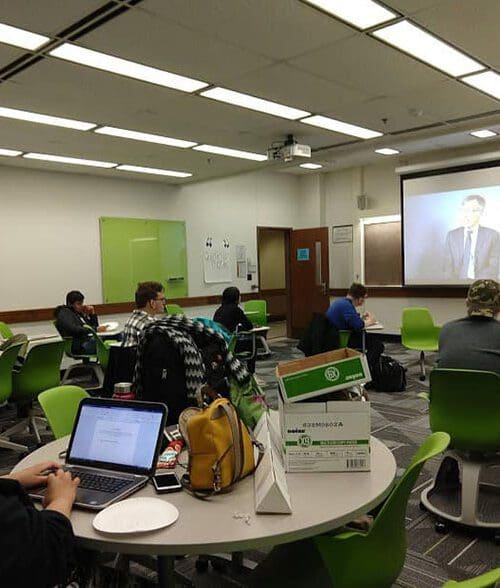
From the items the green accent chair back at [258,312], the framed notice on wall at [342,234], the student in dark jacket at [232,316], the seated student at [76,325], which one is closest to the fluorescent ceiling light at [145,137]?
the student in dark jacket at [232,316]

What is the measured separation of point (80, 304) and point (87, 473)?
4.84 metres

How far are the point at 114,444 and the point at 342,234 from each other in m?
8.15

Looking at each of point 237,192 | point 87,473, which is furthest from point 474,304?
point 237,192

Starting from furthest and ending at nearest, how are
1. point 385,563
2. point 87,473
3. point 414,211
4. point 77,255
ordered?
point 414,211
point 77,255
point 87,473
point 385,563

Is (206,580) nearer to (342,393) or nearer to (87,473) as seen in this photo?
(87,473)

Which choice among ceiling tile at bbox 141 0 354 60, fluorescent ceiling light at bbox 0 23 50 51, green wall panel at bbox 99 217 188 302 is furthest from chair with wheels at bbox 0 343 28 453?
green wall panel at bbox 99 217 188 302

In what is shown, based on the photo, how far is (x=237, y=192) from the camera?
919 cm

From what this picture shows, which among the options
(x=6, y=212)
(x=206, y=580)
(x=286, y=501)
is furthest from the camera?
(x=6, y=212)

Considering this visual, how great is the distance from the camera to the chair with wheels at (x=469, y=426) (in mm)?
2516

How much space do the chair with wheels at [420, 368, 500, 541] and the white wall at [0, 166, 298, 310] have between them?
569 centimetres

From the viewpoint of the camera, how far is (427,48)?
3.60 m

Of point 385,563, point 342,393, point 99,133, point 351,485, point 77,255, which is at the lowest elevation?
point 385,563

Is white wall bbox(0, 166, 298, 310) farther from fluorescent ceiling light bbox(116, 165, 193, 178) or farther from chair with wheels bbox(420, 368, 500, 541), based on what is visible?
chair with wheels bbox(420, 368, 500, 541)

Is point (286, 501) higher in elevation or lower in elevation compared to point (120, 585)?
higher
